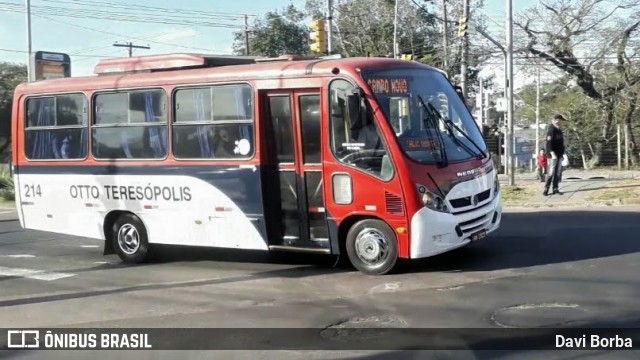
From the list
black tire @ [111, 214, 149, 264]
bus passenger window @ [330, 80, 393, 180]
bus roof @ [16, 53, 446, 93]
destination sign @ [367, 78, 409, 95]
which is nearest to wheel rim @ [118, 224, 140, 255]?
black tire @ [111, 214, 149, 264]

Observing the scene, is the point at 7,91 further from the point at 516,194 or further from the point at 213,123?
the point at 213,123

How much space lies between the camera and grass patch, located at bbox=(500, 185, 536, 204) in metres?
16.2

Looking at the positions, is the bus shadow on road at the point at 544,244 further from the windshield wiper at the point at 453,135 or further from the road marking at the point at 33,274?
the road marking at the point at 33,274

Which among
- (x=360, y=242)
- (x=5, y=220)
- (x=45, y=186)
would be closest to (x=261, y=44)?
(x=5, y=220)

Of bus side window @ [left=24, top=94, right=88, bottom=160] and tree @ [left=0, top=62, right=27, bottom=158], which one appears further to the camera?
tree @ [left=0, top=62, right=27, bottom=158]

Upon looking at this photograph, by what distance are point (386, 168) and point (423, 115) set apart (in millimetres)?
883

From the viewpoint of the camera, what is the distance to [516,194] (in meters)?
17.1

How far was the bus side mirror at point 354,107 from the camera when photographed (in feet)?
27.3

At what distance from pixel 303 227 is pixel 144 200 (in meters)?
2.75

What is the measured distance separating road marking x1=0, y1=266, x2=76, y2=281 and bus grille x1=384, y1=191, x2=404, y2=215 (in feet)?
16.1

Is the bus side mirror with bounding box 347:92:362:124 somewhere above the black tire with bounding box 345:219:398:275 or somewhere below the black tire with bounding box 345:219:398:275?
above

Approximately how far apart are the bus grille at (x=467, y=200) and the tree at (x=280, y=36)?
113 ft

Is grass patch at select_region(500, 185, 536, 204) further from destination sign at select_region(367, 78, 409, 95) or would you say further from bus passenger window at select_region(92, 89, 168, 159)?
bus passenger window at select_region(92, 89, 168, 159)

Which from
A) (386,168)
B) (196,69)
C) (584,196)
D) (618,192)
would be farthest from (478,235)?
(618,192)
